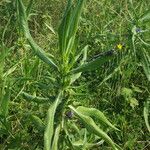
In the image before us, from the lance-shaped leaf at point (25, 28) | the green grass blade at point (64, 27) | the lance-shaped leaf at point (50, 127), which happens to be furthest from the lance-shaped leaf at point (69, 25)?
the lance-shaped leaf at point (50, 127)

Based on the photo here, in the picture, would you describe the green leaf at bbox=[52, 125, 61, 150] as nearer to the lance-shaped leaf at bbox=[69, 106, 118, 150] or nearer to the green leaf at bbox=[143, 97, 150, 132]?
the lance-shaped leaf at bbox=[69, 106, 118, 150]

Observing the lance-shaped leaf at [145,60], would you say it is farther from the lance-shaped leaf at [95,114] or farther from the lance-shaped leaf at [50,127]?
the lance-shaped leaf at [50,127]

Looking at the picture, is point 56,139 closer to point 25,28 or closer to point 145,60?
point 25,28

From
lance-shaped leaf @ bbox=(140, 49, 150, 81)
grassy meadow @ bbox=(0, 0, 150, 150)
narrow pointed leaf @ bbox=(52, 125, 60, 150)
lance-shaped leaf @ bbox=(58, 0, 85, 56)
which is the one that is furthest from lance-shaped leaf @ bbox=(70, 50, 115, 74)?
lance-shaped leaf @ bbox=(140, 49, 150, 81)

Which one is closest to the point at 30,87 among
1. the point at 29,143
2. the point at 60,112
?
the point at 29,143

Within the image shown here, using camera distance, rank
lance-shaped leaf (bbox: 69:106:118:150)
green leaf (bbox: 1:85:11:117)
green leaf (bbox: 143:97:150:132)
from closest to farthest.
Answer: lance-shaped leaf (bbox: 69:106:118:150) → green leaf (bbox: 1:85:11:117) → green leaf (bbox: 143:97:150:132)

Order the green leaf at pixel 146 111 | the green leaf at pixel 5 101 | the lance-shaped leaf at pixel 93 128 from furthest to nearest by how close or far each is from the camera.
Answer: the green leaf at pixel 146 111 < the green leaf at pixel 5 101 < the lance-shaped leaf at pixel 93 128

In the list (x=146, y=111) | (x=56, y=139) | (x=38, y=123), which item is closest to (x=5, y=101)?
(x=38, y=123)

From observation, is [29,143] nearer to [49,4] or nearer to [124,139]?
[124,139]
